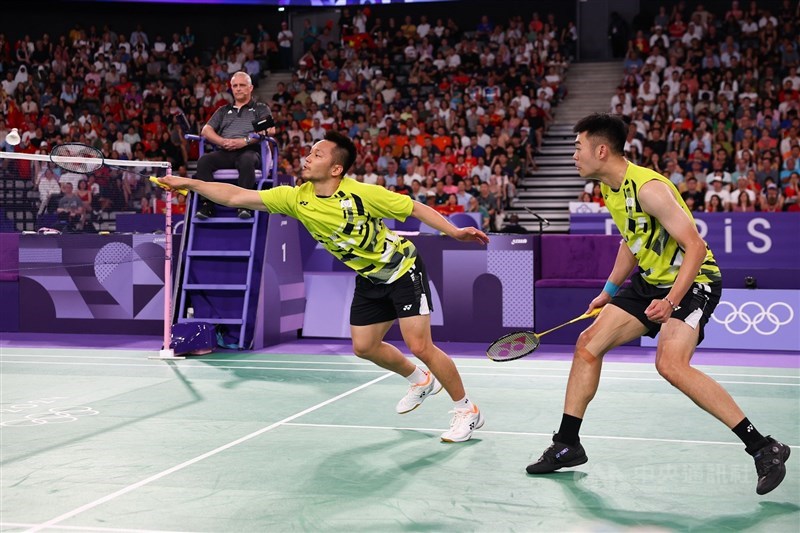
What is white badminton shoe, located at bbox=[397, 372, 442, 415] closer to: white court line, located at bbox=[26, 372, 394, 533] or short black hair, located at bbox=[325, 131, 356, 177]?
white court line, located at bbox=[26, 372, 394, 533]

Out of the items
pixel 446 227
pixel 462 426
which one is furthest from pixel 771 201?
pixel 446 227

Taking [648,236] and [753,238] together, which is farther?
[753,238]

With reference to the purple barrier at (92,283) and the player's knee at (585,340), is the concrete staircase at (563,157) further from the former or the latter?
the player's knee at (585,340)

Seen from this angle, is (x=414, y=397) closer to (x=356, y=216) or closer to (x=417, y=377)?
(x=417, y=377)

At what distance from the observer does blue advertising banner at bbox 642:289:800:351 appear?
36.5 ft

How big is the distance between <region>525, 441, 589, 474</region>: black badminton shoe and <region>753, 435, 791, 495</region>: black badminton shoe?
3.13 feet

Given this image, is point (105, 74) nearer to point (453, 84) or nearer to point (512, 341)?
point (453, 84)

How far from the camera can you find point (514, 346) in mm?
5949

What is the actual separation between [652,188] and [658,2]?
1932cm

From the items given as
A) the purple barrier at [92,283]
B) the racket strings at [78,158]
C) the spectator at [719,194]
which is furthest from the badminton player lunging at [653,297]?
the spectator at [719,194]

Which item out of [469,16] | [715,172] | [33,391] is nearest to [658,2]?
[469,16]

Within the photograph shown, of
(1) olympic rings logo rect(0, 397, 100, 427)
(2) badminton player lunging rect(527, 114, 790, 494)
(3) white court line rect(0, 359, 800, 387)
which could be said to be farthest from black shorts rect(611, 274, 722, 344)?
(1) olympic rings logo rect(0, 397, 100, 427)

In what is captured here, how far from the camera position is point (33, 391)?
847 centimetres

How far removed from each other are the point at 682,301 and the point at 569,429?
947 mm
